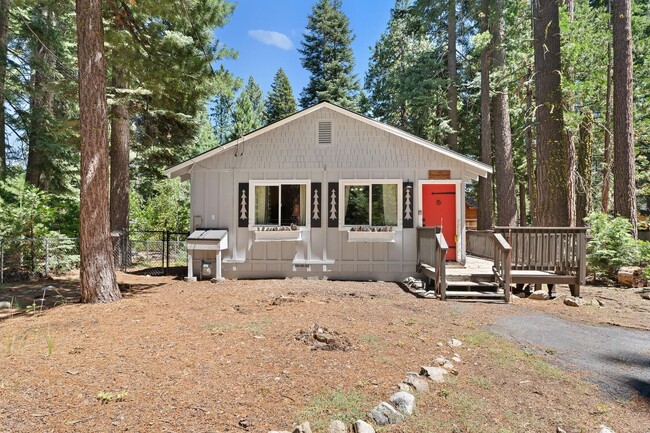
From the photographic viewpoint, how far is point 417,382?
318 cm

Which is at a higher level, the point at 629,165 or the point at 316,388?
the point at 629,165

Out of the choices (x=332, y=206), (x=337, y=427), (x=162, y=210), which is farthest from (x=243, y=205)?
(x=162, y=210)

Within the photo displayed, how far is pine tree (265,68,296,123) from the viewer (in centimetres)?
3397

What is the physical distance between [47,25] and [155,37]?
7003 millimetres

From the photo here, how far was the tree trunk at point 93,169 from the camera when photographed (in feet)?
20.4

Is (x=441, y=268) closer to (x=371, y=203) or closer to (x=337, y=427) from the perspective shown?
(x=371, y=203)

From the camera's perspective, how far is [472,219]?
28.4m

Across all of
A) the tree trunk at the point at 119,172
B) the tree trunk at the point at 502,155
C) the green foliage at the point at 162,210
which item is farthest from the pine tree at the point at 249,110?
the tree trunk at the point at 502,155

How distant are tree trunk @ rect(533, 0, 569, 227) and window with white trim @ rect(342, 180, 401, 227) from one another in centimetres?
379

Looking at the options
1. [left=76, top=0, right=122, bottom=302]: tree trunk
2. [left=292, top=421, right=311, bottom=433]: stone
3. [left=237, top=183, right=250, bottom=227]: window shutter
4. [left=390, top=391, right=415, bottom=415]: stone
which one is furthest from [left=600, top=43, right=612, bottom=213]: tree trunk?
[left=76, top=0, right=122, bottom=302]: tree trunk

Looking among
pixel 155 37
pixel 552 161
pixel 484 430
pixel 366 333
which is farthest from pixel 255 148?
pixel 484 430

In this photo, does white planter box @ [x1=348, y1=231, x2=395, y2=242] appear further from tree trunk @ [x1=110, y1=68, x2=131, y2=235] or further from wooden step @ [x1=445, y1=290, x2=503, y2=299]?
tree trunk @ [x1=110, y1=68, x2=131, y2=235]

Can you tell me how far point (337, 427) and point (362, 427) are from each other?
0.17 metres

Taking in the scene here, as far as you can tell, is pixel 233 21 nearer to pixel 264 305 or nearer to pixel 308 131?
pixel 308 131
